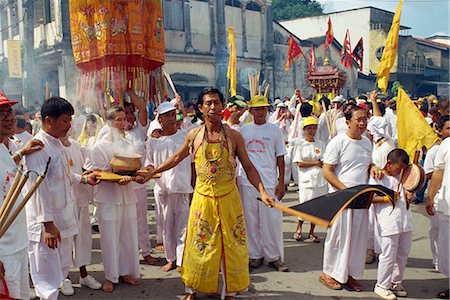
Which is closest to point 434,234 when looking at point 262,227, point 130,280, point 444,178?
point 444,178

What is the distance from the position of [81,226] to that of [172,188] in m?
1.08

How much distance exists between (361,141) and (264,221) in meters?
1.51

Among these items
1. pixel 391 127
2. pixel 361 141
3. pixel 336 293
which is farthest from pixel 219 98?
pixel 391 127

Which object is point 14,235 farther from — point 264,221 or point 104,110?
point 264,221

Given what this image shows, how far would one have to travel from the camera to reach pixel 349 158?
4.54 meters

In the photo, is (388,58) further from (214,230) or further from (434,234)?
(214,230)

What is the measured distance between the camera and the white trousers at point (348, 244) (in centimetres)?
447

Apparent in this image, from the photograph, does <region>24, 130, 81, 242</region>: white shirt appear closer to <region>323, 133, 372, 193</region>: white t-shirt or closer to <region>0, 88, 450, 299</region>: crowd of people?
<region>0, 88, 450, 299</region>: crowd of people

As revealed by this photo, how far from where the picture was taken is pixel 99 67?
16.4 feet

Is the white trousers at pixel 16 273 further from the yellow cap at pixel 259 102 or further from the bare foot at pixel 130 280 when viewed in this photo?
the yellow cap at pixel 259 102

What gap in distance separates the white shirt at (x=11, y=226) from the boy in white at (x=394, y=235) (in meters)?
3.10

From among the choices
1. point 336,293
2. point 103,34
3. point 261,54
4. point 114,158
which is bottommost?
point 336,293

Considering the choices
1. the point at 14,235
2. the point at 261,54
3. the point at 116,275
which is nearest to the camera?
the point at 14,235

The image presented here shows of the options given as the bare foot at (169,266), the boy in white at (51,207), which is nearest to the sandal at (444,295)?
the bare foot at (169,266)
